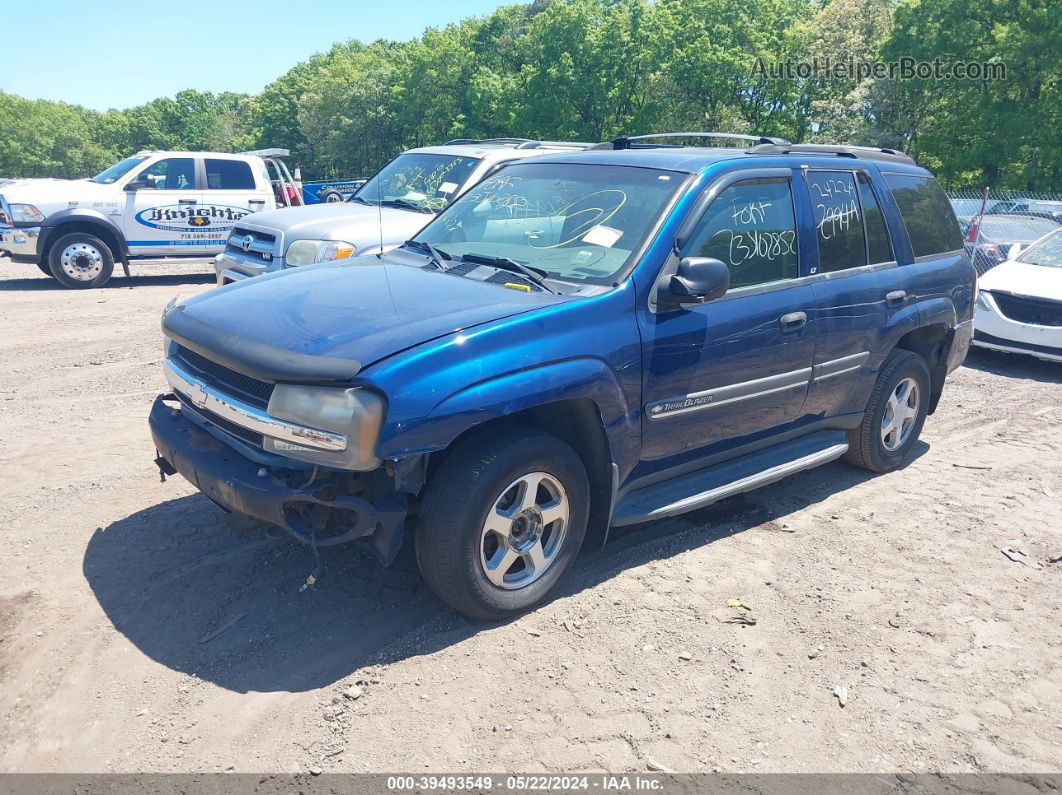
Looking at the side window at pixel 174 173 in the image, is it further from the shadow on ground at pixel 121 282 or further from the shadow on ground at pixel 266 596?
the shadow on ground at pixel 266 596

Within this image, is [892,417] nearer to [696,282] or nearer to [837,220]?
[837,220]

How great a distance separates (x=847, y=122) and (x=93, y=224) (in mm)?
32179

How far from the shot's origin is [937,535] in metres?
4.91

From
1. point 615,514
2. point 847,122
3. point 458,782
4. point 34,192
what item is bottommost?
point 458,782

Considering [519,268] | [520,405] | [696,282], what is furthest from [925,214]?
[520,405]

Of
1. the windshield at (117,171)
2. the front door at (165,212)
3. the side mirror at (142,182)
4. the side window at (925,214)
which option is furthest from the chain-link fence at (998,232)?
the windshield at (117,171)

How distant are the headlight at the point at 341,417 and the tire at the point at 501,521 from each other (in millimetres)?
384

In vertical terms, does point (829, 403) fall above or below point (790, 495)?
above

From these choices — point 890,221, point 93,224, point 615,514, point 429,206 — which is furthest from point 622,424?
point 93,224

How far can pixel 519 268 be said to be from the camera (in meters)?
4.10

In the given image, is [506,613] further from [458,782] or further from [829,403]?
[829,403]

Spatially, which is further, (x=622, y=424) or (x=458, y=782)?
(x=622, y=424)

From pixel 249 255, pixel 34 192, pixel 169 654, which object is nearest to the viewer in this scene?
pixel 169 654

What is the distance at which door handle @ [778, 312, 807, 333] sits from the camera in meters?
4.45
